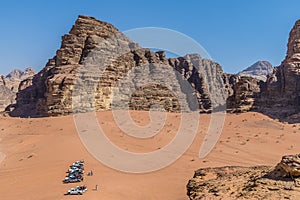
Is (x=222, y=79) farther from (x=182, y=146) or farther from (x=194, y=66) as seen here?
(x=182, y=146)

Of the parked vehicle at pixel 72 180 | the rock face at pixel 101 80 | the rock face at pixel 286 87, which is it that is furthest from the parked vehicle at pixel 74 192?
the rock face at pixel 286 87

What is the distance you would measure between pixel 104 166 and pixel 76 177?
2.05m

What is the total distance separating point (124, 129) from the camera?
19.5 m

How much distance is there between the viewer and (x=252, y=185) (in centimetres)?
503

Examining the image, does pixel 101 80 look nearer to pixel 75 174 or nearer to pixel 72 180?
pixel 75 174

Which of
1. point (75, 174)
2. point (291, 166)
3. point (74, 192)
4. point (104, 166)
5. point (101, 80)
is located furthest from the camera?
point (101, 80)

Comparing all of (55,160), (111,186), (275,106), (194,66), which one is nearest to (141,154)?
(55,160)

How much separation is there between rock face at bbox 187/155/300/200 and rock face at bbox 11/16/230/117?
2211 cm

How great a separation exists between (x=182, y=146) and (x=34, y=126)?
12.4 m

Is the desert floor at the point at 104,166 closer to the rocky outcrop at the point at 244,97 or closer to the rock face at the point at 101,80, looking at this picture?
the rock face at the point at 101,80

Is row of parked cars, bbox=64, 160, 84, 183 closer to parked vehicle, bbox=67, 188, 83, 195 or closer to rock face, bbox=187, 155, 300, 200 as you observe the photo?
parked vehicle, bbox=67, 188, 83, 195

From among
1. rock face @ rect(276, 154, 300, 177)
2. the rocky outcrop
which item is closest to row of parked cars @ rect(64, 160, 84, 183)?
rock face @ rect(276, 154, 300, 177)

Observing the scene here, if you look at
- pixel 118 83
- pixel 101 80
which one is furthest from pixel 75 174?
pixel 118 83

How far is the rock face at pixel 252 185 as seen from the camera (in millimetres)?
4539
